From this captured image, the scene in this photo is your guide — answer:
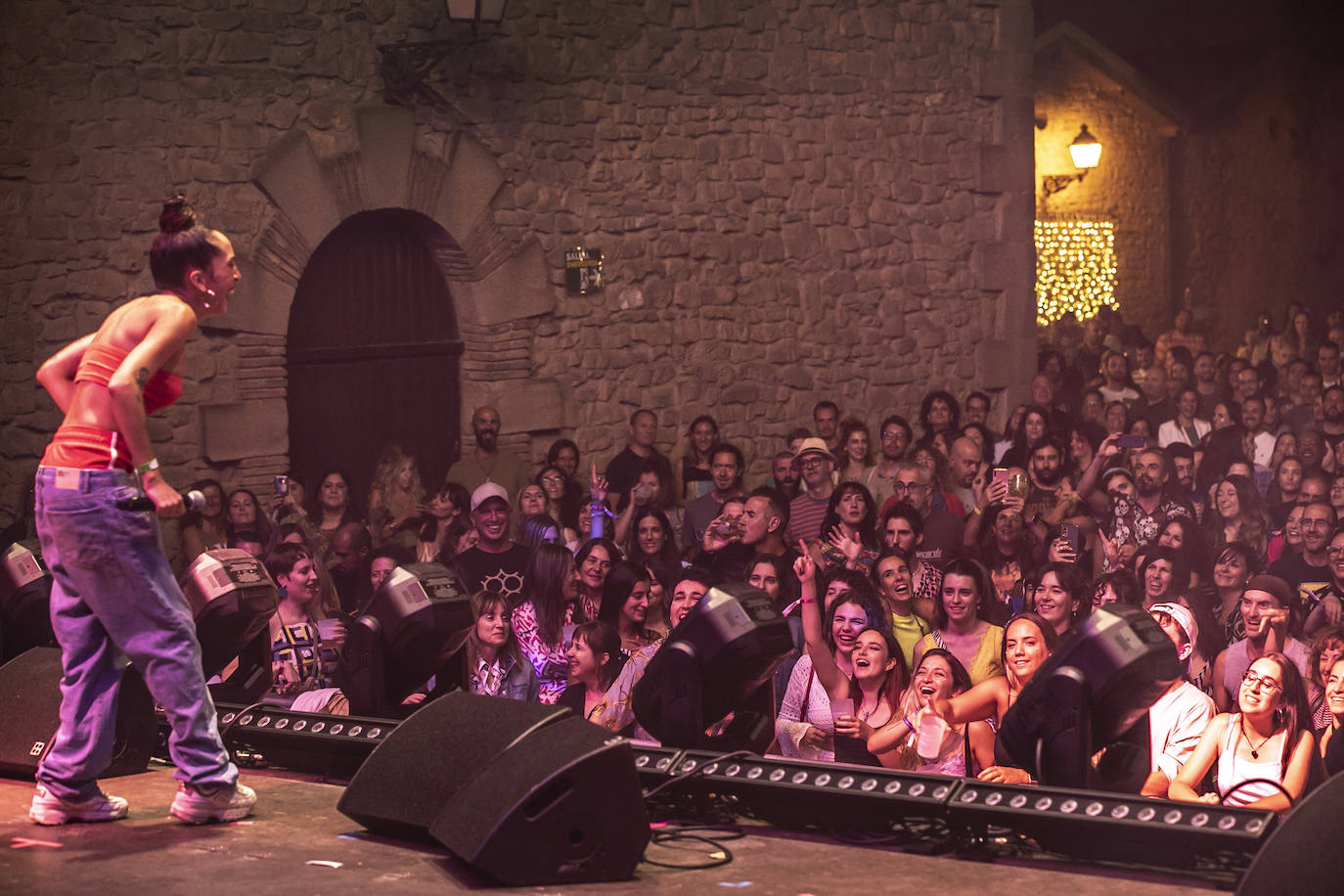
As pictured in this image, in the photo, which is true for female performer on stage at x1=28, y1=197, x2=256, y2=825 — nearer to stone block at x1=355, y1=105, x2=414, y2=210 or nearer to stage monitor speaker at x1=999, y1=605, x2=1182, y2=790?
stage monitor speaker at x1=999, y1=605, x2=1182, y2=790

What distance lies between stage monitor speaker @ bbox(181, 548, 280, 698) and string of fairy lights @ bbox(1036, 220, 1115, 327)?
13.3 meters

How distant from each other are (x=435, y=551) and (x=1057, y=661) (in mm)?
4378

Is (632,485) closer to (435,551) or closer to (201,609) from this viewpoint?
(435,551)

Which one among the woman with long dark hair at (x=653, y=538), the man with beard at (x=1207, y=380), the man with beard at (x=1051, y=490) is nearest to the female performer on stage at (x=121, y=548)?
the woman with long dark hair at (x=653, y=538)

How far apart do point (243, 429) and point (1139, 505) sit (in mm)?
4196

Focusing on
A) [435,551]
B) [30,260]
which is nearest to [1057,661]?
[435,551]

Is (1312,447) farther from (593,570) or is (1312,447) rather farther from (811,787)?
(811,787)

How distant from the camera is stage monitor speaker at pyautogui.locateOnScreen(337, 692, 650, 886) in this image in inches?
130

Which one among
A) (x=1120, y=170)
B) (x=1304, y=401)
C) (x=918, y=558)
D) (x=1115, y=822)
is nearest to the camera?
(x=1115, y=822)

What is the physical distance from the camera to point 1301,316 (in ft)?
44.3

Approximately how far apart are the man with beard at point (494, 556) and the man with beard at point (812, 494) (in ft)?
5.00

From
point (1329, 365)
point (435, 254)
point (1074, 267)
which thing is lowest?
point (1329, 365)

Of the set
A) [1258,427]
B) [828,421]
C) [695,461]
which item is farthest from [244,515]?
[1258,427]

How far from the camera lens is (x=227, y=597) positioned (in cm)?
425
